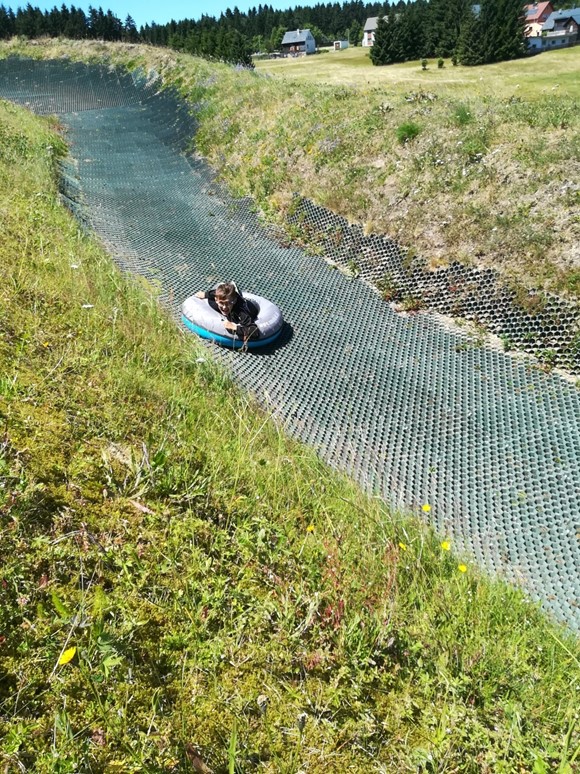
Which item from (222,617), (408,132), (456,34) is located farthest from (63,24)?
(222,617)

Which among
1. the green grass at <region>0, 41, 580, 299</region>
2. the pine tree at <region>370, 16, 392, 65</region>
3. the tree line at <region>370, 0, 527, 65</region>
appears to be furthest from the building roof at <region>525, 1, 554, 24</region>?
the green grass at <region>0, 41, 580, 299</region>

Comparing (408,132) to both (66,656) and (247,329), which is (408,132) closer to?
(247,329)

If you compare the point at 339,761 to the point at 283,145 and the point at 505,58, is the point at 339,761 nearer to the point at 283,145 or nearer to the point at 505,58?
the point at 283,145

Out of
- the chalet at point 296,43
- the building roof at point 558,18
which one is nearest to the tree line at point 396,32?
the building roof at point 558,18

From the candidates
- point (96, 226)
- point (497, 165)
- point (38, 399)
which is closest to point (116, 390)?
point (38, 399)

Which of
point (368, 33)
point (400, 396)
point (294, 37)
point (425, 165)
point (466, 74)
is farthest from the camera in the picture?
point (368, 33)

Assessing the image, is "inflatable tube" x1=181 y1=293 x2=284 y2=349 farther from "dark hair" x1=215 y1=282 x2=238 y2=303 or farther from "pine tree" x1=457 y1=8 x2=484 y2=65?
"pine tree" x1=457 y1=8 x2=484 y2=65
